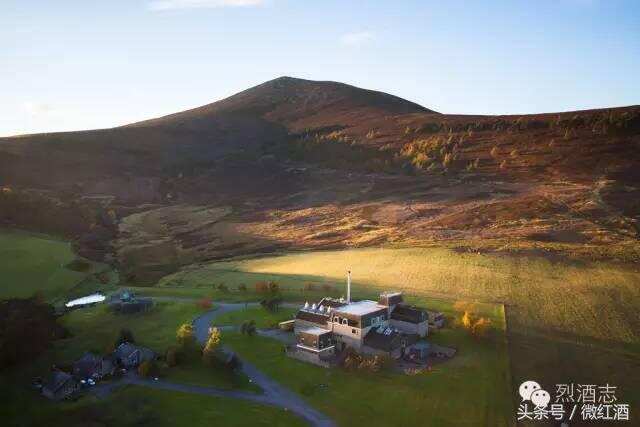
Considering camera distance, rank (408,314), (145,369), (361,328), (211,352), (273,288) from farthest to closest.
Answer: (273,288) → (408,314) → (361,328) → (211,352) → (145,369)

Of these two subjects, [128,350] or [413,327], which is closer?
[128,350]

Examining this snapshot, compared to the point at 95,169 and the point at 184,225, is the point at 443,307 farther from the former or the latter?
the point at 95,169

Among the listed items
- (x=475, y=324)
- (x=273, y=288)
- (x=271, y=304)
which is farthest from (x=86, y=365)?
(x=475, y=324)

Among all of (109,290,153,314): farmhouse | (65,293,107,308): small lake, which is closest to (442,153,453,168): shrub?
(109,290,153,314): farmhouse

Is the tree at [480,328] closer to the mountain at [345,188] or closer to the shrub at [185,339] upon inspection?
the shrub at [185,339]

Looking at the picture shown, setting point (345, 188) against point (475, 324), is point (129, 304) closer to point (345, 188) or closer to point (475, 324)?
Result: point (475, 324)

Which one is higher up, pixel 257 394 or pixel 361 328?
pixel 361 328

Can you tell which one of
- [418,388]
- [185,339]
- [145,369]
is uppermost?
[185,339]
